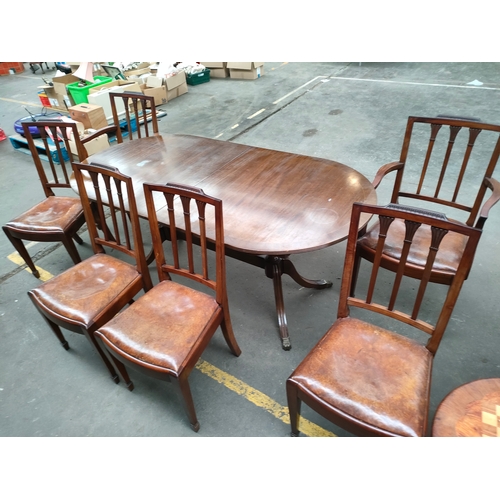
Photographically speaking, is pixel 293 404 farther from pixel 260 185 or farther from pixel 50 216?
pixel 50 216

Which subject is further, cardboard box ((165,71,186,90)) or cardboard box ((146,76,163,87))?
cardboard box ((165,71,186,90))

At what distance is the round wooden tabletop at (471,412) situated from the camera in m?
1.07

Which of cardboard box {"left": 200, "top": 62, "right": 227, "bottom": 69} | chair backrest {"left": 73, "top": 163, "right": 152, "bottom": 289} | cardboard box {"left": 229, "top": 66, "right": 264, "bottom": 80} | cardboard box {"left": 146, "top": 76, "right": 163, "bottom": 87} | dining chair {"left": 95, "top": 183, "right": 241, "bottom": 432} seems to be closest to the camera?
dining chair {"left": 95, "top": 183, "right": 241, "bottom": 432}

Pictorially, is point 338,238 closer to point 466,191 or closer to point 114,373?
point 114,373

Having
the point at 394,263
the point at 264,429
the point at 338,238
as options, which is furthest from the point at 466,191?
the point at 264,429

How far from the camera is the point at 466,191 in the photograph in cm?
311

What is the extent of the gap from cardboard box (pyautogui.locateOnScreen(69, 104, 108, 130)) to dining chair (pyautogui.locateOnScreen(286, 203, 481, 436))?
3.79 m

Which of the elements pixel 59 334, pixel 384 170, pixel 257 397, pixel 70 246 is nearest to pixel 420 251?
pixel 384 170

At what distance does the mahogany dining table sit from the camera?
62.9 inches

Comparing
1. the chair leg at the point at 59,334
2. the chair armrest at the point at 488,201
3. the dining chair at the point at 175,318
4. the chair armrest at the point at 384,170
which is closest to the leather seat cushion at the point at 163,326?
the dining chair at the point at 175,318

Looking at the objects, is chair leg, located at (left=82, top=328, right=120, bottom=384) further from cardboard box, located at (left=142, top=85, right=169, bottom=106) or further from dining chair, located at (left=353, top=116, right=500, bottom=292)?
cardboard box, located at (left=142, top=85, right=169, bottom=106)

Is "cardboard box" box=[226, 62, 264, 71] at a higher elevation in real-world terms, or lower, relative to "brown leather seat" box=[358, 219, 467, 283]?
higher

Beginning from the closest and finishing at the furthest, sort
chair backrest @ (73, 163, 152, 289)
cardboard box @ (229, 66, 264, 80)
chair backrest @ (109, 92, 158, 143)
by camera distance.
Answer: chair backrest @ (73, 163, 152, 289), chair backrest @ (109, 92, 158, 143), cardboard box @ (229, 66, 264, 80)

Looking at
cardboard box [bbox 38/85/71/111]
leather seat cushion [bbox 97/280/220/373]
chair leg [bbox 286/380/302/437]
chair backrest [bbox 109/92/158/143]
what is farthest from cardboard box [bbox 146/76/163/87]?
chair leg [bbox 286/380/302/437]
